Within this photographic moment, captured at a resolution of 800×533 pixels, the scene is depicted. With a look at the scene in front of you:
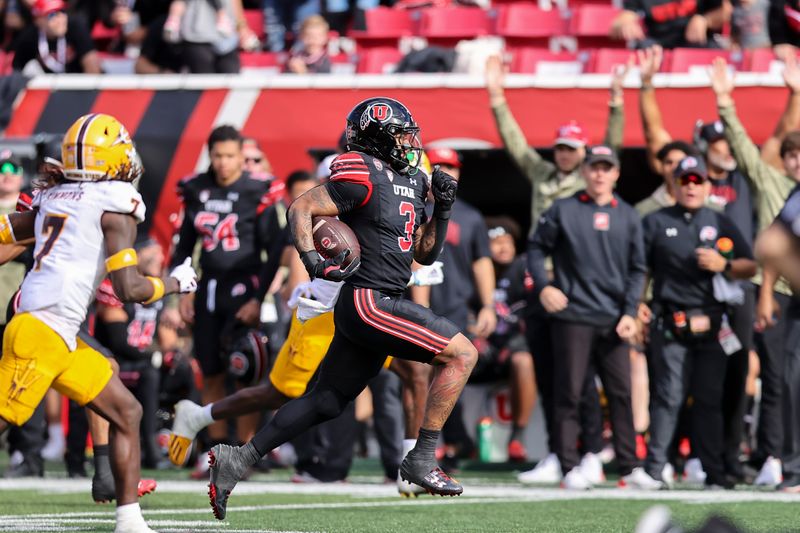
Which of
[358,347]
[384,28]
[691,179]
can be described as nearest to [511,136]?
[691,179]

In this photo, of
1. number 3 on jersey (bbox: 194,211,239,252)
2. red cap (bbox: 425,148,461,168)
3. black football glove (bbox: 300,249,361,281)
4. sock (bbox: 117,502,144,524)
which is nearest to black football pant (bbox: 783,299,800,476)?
red cap (bbox: 425,148,461,168)

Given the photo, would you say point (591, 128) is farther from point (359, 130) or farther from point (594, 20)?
point (359, 130)

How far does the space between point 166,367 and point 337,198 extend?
580cm

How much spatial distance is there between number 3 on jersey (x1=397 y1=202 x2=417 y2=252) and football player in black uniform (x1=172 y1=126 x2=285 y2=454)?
122 inches

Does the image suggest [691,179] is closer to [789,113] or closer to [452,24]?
[789,113]

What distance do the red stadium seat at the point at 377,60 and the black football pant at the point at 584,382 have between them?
500 centimetres

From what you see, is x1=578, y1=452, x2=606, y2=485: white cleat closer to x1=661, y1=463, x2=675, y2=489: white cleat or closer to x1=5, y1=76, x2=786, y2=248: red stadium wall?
x1=661, y1=463, x2=675, y2=489: white cleat

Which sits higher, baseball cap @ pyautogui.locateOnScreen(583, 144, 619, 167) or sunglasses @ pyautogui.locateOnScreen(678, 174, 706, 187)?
baseball cap @ pyautogui.locateOnScreen(583, 144, 619, 167)

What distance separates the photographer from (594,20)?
44.0 feet

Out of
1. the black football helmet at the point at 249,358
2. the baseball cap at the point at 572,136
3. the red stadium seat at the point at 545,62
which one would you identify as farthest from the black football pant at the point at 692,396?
the red stadium seat at the point at 545,62

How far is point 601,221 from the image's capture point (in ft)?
→ 29.1

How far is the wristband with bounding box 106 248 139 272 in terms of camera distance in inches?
223

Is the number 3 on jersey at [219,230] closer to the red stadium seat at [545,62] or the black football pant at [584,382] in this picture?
the black football pant at [584,382]

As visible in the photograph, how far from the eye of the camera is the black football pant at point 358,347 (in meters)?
5.81
